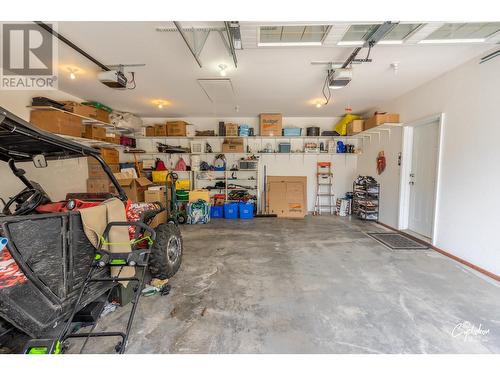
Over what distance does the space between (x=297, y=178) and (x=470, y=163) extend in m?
3.72

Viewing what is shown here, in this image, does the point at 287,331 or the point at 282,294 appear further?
the point at 282,294

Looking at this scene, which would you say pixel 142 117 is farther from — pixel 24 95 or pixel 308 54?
pixel 308 54

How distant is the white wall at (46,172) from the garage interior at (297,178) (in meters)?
0.03

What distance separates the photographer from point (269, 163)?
21.4ft

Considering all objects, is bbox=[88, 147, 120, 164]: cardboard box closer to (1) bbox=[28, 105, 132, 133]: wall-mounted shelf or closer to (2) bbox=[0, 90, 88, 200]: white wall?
(2) bbox=[0, 90, 88, 200]: white wall

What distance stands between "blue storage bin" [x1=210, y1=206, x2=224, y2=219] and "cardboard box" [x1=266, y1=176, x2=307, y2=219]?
50.8 inches

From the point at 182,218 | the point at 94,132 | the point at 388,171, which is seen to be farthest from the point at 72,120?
the point at 388,171

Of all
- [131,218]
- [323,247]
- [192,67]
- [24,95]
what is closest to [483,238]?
[323,247]

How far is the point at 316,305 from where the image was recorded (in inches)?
83.9

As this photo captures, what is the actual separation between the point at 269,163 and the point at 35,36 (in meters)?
5.12

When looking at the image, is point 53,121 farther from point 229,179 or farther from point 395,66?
point 395,66

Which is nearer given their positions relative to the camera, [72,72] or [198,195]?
[72,72]

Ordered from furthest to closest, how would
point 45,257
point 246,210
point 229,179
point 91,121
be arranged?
point 229,179 → point 246,210 → point 91,121 → point 45,257

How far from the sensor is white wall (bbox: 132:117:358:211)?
645 centimetres
